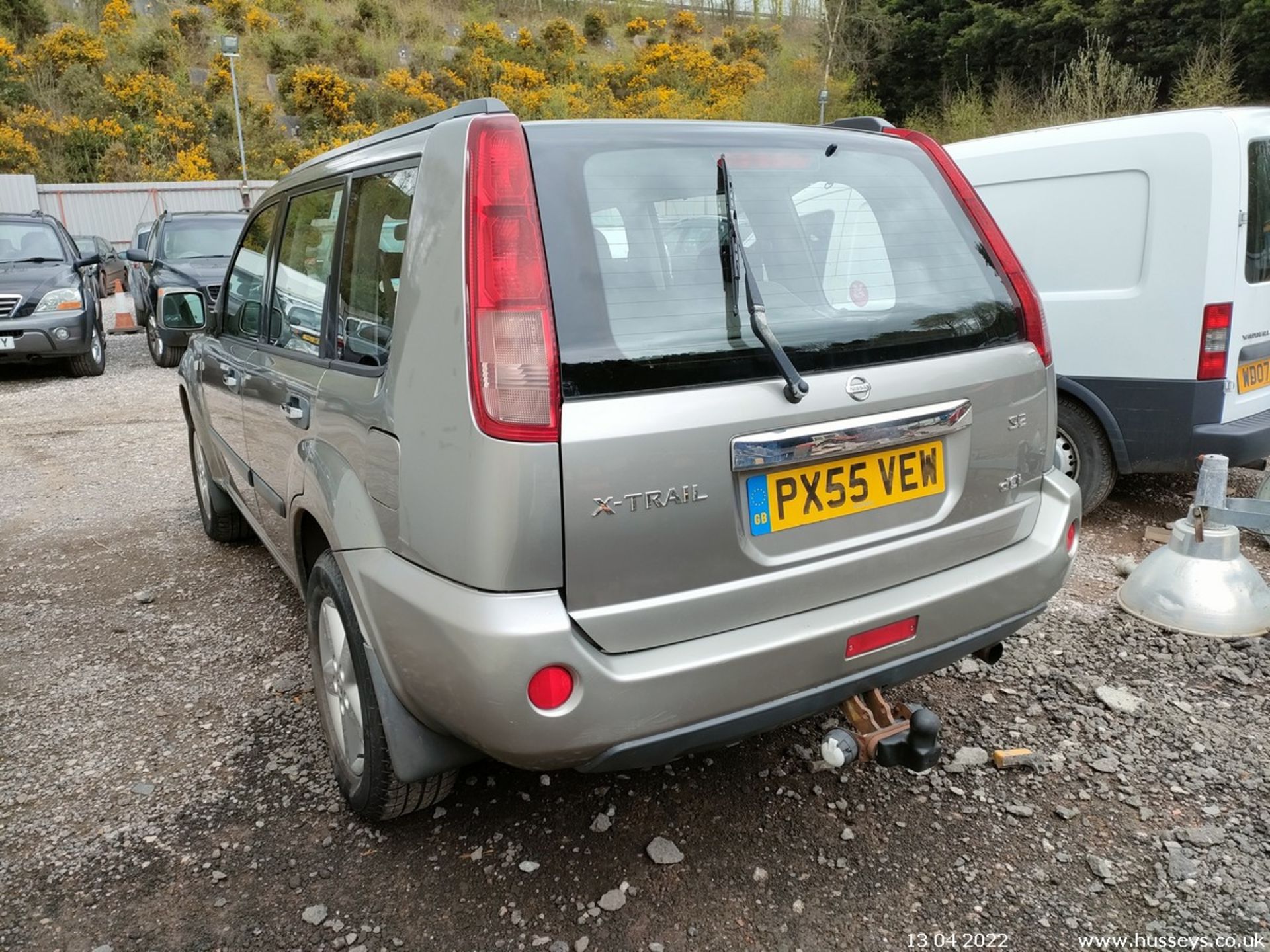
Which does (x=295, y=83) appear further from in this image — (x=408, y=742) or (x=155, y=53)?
(x=408, y=742)

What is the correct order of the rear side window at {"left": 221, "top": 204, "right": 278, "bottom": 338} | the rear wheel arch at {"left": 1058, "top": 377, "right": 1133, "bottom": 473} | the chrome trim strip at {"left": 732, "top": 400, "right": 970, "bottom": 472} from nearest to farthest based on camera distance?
the chrome trim strip at {"left": 732, "top": 400, "right": 970, "bottom": 472} → the rear side window at {"left": 221, "top": 204, "right": 278, "bottom": 338} → the rear wheel arch at {"left": 1058, "top": 377, "right": 1133, "bottom": 473}

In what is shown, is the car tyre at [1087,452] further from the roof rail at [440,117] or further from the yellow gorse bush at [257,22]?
the yellow gorse bush at [257,22]

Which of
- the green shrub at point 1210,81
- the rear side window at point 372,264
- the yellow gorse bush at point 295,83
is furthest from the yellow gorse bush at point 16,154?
the rear side window at point 372,264

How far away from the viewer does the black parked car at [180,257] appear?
984 centimetres

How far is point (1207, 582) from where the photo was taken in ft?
11.1

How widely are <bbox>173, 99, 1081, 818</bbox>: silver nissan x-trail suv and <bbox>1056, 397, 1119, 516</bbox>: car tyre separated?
2.38 metres

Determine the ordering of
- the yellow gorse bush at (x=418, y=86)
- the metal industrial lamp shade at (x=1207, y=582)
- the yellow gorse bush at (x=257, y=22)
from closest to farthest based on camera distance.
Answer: the metal industrial lamp shade at (x=1207, y=582) → the yellow gorse bush at (x=418, y=86) → the yellow gorse bush at (x=257, y=22)

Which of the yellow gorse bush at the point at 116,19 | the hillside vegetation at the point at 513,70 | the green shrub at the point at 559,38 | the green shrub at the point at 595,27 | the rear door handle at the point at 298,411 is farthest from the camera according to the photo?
the green shrub at the point at 595,27

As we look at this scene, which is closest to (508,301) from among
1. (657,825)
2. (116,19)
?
(657,825)

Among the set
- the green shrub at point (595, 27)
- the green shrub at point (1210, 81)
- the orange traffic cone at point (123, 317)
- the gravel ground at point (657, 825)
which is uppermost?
the green shrub at point (595, 27)

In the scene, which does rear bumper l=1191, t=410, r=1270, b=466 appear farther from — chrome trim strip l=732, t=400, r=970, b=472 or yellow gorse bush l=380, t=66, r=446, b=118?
yellow gorse bush l=380, t=66, r=446, b=118

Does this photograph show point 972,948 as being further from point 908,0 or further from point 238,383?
point 908,0

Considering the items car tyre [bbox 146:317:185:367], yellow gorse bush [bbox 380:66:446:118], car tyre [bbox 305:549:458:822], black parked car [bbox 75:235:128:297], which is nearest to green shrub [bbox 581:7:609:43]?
yellow gorse bush [bbox 380:66:446:118]

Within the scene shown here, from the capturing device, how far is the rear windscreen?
1731 millimetres
